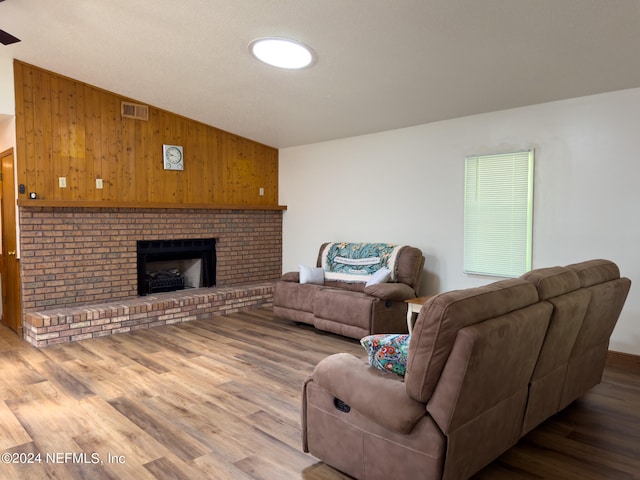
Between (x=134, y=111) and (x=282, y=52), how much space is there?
245 cm

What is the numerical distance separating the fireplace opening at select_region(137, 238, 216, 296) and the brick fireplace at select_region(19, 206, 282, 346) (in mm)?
105

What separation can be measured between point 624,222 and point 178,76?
446cm

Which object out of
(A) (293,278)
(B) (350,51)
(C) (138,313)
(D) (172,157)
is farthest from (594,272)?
Answer: (D) (172,157)

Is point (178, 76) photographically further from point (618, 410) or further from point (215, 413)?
point (618, 410)

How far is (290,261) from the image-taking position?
721 centimetres

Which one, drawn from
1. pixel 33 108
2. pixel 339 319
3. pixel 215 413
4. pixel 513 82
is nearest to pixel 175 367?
pixel 215 413

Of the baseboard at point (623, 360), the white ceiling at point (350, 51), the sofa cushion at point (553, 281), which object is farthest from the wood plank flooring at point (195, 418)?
the white ceiling at point (350, 51)

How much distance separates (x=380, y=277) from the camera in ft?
16.2

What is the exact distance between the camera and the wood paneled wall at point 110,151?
4945 mm

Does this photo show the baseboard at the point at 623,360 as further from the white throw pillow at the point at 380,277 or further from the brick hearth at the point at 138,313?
the brick hearth at the point at 138,313

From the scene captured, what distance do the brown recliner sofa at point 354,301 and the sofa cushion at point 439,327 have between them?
8.59 ft

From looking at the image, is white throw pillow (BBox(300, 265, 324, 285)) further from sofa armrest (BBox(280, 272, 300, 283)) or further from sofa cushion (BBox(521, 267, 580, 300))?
sofa cushion (BBox(521, 267, 580, 300))

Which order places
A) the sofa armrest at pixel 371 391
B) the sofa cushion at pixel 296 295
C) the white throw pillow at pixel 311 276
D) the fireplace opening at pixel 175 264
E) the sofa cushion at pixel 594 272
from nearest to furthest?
the sofa armrest at pixel 371 391 → the sofa cushion at pixel 594 272 → the sofa cushion at pixel 296 295 → the white throw pillow at pixel 311 276 → the fireplace opening at pixel 175 264

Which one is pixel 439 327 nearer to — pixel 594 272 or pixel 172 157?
pixel 594 272
